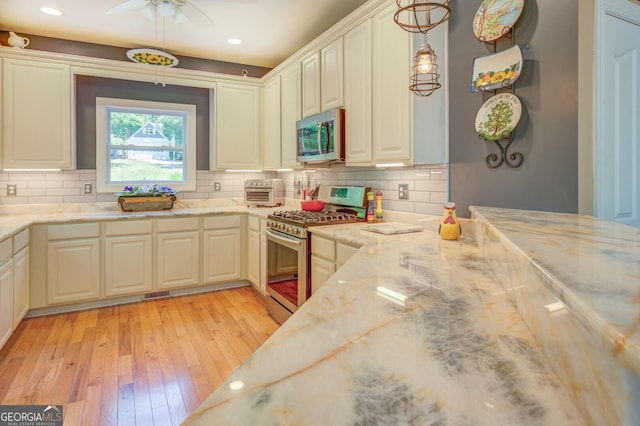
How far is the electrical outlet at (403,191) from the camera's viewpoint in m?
2.78

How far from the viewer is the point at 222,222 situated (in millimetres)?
4023

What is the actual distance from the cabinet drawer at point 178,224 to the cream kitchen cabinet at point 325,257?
175cm

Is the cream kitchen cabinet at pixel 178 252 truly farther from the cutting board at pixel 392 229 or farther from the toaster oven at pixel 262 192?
the cutting board at pixel 392 229

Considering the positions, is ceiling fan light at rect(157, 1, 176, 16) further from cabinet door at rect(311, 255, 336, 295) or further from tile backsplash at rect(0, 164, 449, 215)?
cabinet door at rect(311, 255, 336, 295)

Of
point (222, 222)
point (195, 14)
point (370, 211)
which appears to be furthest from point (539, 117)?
point (222, 222)

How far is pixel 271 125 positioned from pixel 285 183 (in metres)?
0.74

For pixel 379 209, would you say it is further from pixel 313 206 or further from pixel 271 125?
pixel 271 125

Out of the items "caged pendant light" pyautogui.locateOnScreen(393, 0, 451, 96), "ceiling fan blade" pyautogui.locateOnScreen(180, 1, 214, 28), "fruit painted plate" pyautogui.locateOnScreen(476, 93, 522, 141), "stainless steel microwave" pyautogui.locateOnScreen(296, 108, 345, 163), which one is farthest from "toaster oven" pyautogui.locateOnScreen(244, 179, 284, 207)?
"fruit painted plate" pyautogui.locateOnScreen(476, 93, 522, 141)

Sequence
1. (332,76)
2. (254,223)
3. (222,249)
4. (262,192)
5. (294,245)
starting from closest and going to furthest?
(294,245), (332,76), (254,223), (222,249), (262,192)

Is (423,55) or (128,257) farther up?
(423,55)

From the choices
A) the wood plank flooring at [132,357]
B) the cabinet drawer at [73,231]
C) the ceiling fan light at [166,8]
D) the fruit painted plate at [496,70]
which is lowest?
the wood plank flooring at [132,357]

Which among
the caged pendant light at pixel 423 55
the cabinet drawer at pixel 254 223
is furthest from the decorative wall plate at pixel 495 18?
the cabinet drawer at pixel 254 223

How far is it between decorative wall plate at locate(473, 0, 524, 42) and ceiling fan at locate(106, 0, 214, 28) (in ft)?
6.42

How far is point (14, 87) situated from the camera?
11.0 ft
